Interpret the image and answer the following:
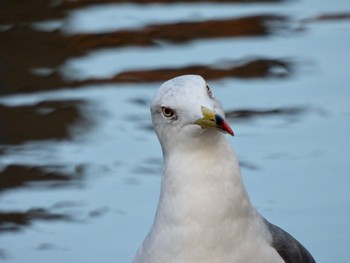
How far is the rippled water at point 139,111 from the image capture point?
238 inches

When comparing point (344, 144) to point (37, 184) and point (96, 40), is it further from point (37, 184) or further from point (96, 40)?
point (96, 40)

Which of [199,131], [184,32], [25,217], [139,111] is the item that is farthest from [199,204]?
[184,32]

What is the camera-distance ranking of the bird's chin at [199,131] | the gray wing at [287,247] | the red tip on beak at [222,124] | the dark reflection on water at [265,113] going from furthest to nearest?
the dark reflection on water at [265,113] → the gray wing at [287,247] → the bird's chin at [199,131] → the red tip on beak at [222,124]

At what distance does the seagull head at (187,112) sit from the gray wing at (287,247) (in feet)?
1.68

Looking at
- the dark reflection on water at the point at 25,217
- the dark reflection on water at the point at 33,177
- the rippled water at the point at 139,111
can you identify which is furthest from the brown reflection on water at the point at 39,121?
the dark reflection on water at the point at 25,217

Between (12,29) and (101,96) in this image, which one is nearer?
(101,96)

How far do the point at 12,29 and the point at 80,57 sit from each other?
62 cm

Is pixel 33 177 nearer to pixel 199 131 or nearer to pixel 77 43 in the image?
pixel 77 43

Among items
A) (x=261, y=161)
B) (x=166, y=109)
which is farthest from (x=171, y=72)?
(x=166, y=109)

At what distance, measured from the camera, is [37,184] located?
6.46 metres

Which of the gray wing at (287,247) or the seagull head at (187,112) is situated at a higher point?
the seagull head at (187,112)

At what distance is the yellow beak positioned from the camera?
4223mm

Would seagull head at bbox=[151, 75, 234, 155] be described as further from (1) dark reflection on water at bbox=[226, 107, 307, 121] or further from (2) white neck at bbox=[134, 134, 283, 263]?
(1) dark reflection on water at bbox=[226, 107, 307, 121]

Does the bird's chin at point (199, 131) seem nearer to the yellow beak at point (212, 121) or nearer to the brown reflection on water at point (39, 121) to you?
the yellow beak at point (212, 121)
